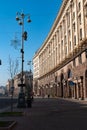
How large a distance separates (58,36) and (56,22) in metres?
6.43

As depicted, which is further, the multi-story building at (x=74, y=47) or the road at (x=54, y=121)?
the multi-story building at (x=74, y=47)

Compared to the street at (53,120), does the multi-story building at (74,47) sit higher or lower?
higher

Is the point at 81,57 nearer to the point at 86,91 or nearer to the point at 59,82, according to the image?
the point at 86,91

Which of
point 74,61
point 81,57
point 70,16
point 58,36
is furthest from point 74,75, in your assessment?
point 58,36

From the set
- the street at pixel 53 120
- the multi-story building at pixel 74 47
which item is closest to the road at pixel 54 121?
the street at pixel 53 120

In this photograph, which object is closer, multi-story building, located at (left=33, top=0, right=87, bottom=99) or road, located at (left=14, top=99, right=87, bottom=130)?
road, located at (left=14, top=99, right=87, bottom=130)

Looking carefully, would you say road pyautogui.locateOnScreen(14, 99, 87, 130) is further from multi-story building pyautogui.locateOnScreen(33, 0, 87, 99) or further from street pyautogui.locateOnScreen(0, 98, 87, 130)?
multi-story building pyautogui.locateOnScreen(33, 0, 87, 99)

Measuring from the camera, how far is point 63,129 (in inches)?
564

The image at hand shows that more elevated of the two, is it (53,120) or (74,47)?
(74,47)

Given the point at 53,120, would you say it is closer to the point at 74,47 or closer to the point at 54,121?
the point at 54,121

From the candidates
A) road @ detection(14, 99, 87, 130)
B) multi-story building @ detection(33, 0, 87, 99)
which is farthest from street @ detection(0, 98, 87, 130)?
multi-story building @ detection(33, 0, 87, 99)

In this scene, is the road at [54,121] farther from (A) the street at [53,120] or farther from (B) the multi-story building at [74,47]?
(B) the multi-story building at [74,47]

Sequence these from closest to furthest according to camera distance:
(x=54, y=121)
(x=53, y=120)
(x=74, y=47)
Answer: (x=54, y=121)
(x=53, y=120)
(x=74, y=47)

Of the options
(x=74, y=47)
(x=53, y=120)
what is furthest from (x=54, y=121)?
(x=74, y=47)
